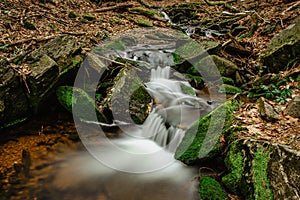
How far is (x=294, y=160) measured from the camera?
9.37ft

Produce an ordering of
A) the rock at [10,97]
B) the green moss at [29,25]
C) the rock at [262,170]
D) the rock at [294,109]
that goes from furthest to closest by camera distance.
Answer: the green moss at [29,25], the rock at [10,97], the rock at [294,109], the rock at [262,170]

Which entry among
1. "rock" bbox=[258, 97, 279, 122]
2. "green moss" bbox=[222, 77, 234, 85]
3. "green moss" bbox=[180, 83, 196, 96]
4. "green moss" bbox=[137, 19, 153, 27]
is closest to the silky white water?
"green moss" bbox=[180, 83, 196, 96]

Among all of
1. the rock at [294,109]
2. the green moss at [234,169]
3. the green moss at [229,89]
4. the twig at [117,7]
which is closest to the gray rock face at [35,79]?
the green moss at [234,169]

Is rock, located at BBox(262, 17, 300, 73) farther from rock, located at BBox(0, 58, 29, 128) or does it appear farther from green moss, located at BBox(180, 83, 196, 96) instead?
rock, located at BBox(0, 58, 29, 128)

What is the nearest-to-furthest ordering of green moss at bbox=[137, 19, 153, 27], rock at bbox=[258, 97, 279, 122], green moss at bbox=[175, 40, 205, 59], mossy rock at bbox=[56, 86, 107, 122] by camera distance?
1. rock at bbox=[258, 97, 279, 122]
2. mossy rock at bbox=[56, 86, 107, 122]
3. green moss at bbox=[175, 40, 205, 59]
4. green moss at bbox=[137, 19, 153, 27]

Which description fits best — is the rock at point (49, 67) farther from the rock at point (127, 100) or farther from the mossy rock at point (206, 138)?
the mossy rock at point (206, 138)

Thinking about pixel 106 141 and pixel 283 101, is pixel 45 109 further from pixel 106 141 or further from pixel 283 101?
pixel 283 101

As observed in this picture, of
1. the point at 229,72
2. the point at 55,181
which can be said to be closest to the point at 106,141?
the point at 55,181

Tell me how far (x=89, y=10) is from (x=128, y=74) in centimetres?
717

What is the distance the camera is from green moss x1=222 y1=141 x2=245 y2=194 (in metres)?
3.71

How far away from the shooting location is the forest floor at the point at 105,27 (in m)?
4.43

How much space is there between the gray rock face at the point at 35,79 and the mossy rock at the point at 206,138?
131 inches

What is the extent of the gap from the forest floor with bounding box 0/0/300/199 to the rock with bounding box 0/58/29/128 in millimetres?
340

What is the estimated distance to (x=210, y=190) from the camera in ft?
12.3
